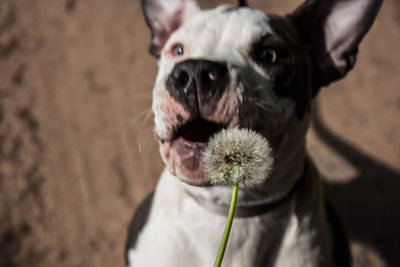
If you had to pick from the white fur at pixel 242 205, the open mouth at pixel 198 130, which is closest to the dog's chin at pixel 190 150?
the open mouth at pixel 198 130

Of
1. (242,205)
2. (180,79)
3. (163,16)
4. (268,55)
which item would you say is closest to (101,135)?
(163,16)

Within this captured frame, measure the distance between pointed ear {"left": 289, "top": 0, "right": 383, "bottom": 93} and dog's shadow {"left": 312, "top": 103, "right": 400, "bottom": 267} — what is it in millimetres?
1683

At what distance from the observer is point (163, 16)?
210cm

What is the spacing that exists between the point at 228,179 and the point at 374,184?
2782 millimetres

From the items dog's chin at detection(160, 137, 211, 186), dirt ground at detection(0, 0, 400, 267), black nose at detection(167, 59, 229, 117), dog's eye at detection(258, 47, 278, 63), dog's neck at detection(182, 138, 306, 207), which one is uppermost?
black nose at detection(167, 59, 229, 117)

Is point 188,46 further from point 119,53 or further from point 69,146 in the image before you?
point 119,53

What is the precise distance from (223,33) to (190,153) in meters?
0.62

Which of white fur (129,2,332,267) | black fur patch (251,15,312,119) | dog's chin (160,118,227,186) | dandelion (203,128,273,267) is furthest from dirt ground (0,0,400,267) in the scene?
dandelion (203,128,273,267)

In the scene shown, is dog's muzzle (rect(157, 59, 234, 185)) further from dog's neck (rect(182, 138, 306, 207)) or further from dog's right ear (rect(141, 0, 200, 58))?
dog's right ear (rect(141, 0, 200, 58))

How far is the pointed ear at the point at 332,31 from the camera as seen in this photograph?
5.90 feet

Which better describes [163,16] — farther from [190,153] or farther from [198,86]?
[190,153]

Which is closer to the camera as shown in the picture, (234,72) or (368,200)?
(234,72)

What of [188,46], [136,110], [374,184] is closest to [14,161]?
[136,110]

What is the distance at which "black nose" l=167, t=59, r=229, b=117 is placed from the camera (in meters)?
1.25
